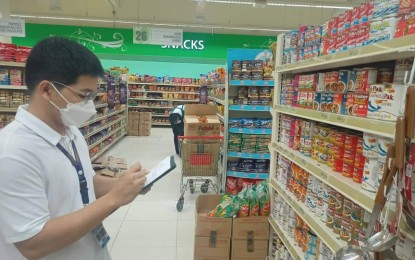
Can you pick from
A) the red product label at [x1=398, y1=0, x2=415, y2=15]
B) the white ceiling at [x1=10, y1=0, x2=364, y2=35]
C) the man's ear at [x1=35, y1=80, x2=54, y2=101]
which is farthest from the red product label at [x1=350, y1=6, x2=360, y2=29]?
the white ceiling at [x1=10, y1=0, x2=364, y2=35]

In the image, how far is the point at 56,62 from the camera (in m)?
1.20

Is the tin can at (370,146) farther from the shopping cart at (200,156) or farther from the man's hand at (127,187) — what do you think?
the shopping cart at (200,156)

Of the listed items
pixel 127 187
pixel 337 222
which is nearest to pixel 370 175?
pixel 337 222

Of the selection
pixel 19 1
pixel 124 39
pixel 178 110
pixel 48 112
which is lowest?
pixel 178 110

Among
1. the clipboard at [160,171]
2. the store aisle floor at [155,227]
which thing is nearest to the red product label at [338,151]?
the clipboard at [160,171]

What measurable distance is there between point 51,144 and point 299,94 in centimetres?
166

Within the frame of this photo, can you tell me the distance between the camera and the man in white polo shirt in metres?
1.06

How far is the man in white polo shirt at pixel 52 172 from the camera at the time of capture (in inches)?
41.8

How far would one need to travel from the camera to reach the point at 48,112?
1.26 m

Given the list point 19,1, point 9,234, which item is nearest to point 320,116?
point 9,234

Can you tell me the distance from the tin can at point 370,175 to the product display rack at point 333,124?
0.03m

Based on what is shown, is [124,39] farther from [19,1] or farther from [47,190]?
[47,190]

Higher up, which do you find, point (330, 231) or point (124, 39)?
point (124, 39)

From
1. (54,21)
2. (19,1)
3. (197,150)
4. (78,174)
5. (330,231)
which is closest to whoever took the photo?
(78,174)
